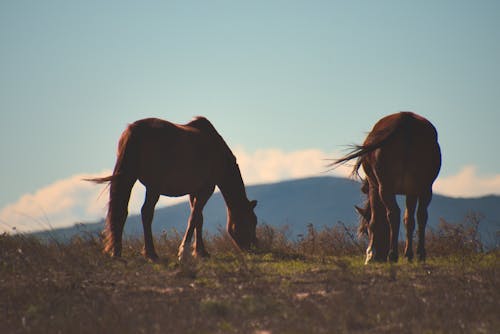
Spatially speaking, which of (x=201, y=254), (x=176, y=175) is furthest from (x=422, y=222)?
(x=176, y=175)

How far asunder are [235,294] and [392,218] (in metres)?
4.53

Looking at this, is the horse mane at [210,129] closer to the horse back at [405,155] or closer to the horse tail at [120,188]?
the horse tail at [120,188]

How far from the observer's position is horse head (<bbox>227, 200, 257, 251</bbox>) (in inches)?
616

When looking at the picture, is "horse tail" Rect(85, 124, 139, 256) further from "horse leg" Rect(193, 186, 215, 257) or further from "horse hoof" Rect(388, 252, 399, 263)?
"horse hoof" Rect(388, 252, 399, 263)

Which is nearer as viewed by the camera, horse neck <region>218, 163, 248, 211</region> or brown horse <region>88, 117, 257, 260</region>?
brown horse <region>88, 117, 257, 260</region>

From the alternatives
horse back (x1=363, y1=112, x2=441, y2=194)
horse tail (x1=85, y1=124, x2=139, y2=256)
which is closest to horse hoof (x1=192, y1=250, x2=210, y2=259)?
horse tail (x1=85, y1=124, x2=139, y2=256)

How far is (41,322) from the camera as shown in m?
8.30

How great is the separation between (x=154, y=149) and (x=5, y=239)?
335 cm

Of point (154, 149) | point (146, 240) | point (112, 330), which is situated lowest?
point (112, 330)

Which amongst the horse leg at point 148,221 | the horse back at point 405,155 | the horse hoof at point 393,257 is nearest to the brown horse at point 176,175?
the horse leg at point 148,221

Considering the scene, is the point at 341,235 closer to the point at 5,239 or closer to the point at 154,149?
the point at 154,149

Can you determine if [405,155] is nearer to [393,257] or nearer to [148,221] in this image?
[393,257]

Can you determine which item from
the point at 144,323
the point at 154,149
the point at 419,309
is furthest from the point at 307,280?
the point at 154,149

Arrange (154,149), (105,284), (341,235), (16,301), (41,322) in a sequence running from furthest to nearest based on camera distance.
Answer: (341,235) → (154,149) → (105,284) → (16,301) → (41,322)
